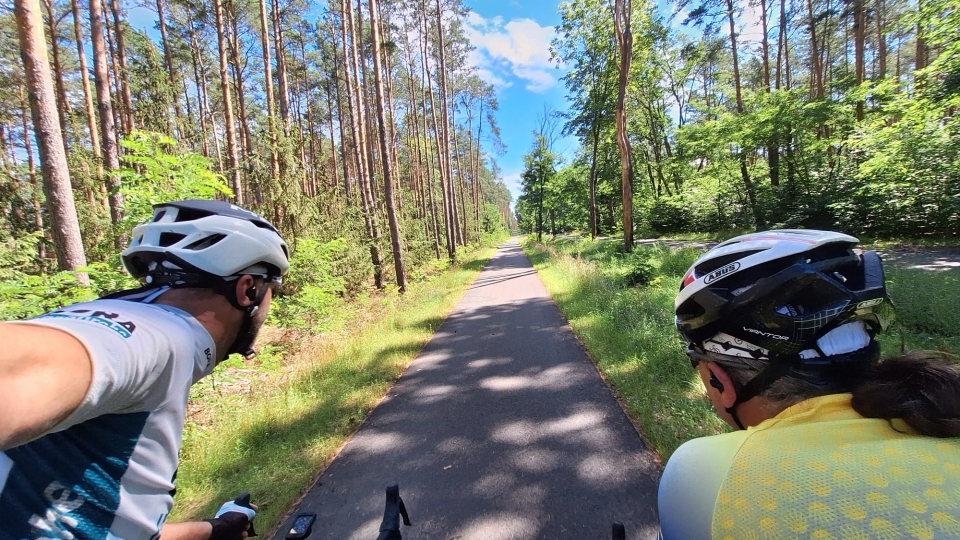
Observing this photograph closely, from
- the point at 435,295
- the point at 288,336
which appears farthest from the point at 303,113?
the point at 288,336

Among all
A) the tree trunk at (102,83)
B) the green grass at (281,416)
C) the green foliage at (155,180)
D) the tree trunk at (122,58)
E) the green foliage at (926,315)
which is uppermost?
the tree trunk at (122,58)

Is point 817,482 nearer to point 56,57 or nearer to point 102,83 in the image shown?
point 102,83

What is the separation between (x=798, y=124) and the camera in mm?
14469

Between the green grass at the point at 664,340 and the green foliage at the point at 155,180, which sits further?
the green foliage at the point at 155,180

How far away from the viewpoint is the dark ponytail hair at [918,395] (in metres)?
0.80

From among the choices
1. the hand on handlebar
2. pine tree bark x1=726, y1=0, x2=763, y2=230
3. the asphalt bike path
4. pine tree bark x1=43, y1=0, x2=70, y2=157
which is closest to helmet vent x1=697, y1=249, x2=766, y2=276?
the asphalt bike path

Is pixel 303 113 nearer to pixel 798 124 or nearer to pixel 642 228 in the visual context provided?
pixel 642 228

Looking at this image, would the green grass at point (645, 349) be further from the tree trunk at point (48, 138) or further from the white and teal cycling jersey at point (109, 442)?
the tree trunk at point (48, 138)

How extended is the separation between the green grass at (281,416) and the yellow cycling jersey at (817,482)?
122 inches

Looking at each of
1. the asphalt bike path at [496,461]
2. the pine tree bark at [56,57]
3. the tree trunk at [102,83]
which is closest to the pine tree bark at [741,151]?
the asphalt bike path at [496,461]

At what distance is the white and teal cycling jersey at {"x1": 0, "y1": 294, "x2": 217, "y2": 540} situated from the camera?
31.3 inches

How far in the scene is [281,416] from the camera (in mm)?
4152

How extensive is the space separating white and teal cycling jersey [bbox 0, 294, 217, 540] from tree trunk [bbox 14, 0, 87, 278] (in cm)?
421

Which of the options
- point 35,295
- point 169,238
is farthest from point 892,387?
point 35,295
